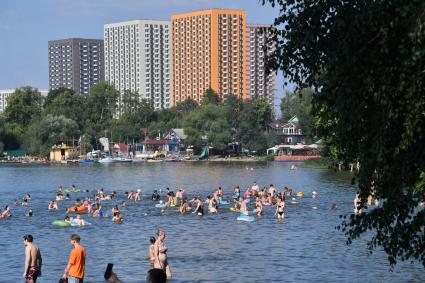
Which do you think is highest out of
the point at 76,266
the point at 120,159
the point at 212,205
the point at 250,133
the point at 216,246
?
the point at 250,133

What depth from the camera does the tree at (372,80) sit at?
1436 centimetres

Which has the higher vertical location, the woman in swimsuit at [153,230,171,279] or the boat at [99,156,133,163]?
the boat at [99,156,133,163]

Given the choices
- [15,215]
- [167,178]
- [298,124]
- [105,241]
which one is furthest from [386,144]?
[298,124]

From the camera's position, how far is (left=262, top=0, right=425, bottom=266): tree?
47.1ft

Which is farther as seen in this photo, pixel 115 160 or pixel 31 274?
pixel 115 160

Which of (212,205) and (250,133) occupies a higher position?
(250,133)

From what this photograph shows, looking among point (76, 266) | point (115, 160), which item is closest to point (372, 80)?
point (76, 266)

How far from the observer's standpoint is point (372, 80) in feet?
51.2

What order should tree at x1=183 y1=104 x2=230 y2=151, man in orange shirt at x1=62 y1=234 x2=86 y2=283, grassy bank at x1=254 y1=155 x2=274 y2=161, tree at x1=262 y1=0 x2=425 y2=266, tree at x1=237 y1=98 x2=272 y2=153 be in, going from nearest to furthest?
tree at x1=262 y1=0 x2=425 y2=266
man in orange shirt at x1=62 y1=234 x2=86 y2=283
grassy bank at x1=254 y1=155 x2=274 y2=161
tree at x1=183 y1=104 x2=230 y2=151
tree at x1=237 y1=98 x2=272 y2=153

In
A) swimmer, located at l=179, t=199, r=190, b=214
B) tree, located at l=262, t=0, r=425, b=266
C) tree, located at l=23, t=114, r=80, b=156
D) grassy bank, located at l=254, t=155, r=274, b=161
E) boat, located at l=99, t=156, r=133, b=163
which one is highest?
tree, located at l=23, t=114, r=80, b=156

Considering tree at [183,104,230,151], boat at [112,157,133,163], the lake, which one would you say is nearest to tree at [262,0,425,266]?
the lake

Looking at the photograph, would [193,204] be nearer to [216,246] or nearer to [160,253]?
[216,246]

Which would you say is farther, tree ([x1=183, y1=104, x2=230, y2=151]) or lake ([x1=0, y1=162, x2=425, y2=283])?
tree ([x1=183, y1=104, x2=230, y2=151])

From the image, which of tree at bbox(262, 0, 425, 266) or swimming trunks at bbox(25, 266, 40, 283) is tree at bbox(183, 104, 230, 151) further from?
tree at bbox(262, 0, 425, 266)
